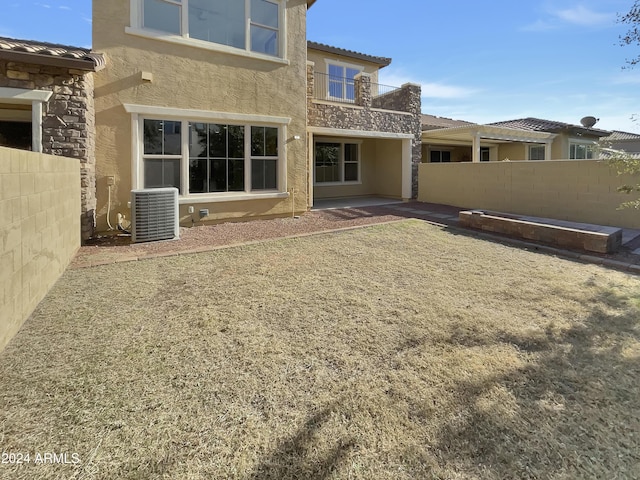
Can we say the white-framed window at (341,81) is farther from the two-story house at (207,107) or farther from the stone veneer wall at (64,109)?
the stone veneer wall at (64,109)

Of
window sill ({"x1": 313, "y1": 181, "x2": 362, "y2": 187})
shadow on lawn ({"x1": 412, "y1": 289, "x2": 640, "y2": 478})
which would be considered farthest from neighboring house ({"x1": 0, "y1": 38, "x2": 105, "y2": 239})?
window sill ({"x1": 313, "y1": 181, "x2": 362, "y2": 187})

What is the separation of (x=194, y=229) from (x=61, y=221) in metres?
3.84

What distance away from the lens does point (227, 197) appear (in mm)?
10461

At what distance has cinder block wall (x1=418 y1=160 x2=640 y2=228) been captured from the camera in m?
10.3

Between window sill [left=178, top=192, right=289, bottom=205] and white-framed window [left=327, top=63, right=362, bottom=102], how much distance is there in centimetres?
846

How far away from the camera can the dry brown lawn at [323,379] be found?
2.41 m

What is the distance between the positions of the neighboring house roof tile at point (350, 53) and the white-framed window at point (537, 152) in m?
10.5

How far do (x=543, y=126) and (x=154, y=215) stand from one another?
22.4 metres

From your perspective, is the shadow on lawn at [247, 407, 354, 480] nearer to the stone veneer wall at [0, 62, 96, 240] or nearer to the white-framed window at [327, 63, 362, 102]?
the stone veneer wall at [0, 62, 96, 240]

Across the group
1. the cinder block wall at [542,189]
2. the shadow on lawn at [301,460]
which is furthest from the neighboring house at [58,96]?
the cinder block wall at [542,189]

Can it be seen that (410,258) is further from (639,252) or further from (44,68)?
(44,68)

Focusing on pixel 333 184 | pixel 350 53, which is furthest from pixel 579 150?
pixel 333 184

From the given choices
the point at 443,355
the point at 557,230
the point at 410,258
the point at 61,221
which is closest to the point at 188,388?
the point at 443,355

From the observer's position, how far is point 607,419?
2842 mm
